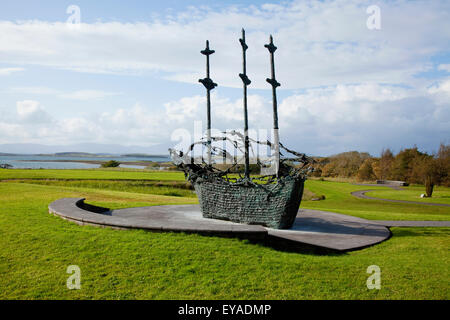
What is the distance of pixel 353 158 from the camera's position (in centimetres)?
7325

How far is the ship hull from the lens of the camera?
12086 mm

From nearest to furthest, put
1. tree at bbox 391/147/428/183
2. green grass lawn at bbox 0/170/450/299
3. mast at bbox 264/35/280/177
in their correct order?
green grass lawn at bbox 0/170/450/299 < mast at bbox 264/35/280/177 < tree at bbox 391/147/428/183

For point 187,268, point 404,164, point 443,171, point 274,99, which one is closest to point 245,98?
point 274,99

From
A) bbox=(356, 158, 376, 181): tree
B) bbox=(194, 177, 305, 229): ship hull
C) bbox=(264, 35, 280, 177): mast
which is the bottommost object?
bbox=(356, 158, 376, 181): tree

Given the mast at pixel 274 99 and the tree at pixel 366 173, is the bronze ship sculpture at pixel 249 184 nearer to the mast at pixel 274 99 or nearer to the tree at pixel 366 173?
the mast at pixel 274 99

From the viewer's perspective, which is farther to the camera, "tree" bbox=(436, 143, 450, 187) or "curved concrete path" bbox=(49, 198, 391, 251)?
"tree" bbox=(436, 143, 450, 187)

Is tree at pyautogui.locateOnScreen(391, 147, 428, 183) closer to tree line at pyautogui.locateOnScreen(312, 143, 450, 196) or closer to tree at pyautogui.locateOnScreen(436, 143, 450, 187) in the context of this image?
tree line at pyautogui.locateOnScreen(312, 143, 450, 196)

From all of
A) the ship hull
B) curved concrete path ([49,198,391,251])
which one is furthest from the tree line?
the ship hull

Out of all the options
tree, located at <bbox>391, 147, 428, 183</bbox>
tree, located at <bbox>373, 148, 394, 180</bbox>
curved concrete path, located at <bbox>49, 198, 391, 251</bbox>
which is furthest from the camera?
tree, located at <bbox>373, 148, 394, 180</bbox>

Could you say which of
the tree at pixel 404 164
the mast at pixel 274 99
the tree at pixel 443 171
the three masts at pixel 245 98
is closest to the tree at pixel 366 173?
the tree at pixel 404 164

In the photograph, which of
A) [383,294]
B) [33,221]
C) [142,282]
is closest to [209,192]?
[33,221]

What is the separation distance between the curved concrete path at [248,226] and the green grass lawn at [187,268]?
13.7 inches
